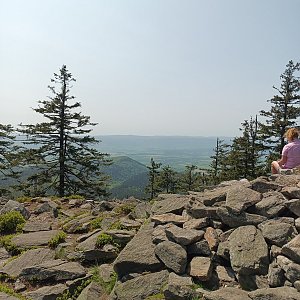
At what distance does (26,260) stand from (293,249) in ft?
18.2

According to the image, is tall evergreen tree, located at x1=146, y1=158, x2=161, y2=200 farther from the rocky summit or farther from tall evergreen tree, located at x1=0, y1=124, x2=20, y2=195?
the rocky summit

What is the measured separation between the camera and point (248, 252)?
5035mm

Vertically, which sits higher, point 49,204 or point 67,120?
point 67,120

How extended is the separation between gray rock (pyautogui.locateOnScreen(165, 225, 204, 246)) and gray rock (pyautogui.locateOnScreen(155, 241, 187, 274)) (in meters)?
0.12

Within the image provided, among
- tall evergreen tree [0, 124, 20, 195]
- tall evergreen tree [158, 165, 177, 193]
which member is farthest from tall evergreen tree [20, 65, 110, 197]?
tall evergreen tree [158, 165, 177, 193]

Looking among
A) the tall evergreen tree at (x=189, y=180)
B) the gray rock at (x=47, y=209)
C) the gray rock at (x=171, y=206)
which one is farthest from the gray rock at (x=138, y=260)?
the tall evergreen tree at (x=189, y=180)

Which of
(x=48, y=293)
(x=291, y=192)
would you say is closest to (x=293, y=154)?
(x=291, y=192)

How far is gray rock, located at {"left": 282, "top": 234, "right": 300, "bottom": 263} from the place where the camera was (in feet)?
14.6

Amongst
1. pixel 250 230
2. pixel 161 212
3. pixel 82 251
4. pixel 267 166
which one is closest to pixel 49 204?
pixel 82 251

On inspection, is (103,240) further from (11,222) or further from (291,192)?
(291,192)

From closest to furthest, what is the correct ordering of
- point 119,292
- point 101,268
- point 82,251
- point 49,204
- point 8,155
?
point 119,292 → point 101,268 → point 82,251 → point 49,204 → point 8,155

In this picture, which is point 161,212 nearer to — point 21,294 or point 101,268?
point 101,268

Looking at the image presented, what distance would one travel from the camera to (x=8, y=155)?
2627cm

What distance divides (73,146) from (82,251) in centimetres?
2052
